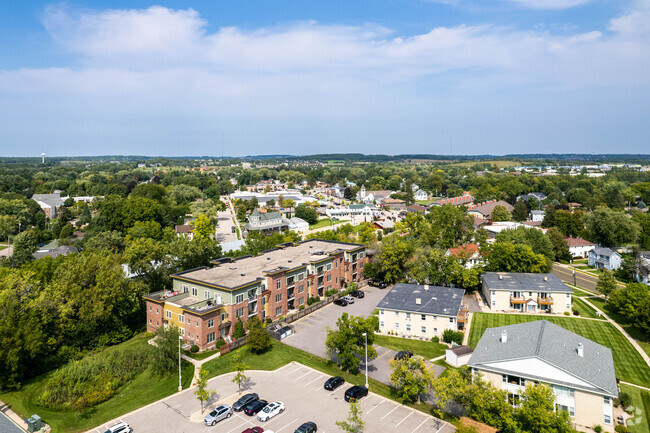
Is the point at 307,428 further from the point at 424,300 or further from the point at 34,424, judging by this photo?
the point at 424,300

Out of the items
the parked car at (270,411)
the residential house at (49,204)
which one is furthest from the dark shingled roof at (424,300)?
the residential house at (49,204)

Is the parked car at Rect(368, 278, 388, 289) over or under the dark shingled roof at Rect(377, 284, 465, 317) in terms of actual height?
under

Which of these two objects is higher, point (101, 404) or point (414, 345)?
point (414, 345)

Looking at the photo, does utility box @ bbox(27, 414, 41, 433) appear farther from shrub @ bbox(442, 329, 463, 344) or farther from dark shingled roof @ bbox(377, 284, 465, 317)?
shrub @ bbox(442, 329, 463, 344)

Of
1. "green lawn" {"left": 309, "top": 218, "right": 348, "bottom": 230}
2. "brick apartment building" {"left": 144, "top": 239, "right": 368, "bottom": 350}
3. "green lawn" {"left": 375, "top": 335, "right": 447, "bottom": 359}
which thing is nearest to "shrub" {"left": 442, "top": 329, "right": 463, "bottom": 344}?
"green lawn" {"left": 375, "top": 335, "right": 447, "bottom": 359}

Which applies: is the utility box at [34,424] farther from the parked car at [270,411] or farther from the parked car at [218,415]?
the parked car at [270,411]

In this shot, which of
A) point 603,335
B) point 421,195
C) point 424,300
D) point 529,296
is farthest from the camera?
point 421,195

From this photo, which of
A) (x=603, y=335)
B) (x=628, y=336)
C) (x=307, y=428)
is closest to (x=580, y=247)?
(x=628, y=336)
